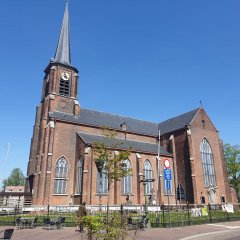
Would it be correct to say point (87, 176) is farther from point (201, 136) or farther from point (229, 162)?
point (229, 162)

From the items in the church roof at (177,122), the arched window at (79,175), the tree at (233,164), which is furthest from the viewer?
the tree at (233,164)

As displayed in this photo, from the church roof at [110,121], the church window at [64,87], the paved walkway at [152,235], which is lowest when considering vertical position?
the paved walkway at [152,235]

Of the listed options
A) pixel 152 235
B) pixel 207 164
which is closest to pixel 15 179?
pixel 207 164

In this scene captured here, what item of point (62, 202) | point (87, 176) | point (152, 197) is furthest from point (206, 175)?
point (62, 202)

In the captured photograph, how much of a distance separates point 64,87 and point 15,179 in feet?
254

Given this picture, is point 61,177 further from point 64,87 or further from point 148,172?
point 64,87

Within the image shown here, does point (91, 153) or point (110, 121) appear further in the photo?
point (110, 121)

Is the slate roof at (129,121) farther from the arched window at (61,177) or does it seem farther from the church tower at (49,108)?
the arched window at (61,177)

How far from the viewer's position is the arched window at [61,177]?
30.2 metres

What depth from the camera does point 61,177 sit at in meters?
30.8

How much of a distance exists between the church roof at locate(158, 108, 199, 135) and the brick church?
0.73ft

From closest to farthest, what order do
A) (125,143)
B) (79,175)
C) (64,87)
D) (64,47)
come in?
(79,175) → (125,143) → (64,87) → (64,47)

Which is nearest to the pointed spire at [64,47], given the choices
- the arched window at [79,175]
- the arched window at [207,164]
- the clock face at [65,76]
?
the clock face at [65,76]

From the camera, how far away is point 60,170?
31.1 meters
